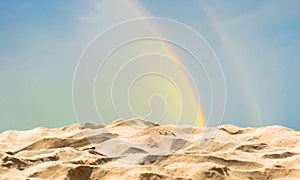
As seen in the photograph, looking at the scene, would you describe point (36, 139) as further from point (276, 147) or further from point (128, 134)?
point (276, 147)

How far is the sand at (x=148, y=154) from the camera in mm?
Result: 5574

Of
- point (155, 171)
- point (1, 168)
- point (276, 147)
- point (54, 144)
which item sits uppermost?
point (54, 144)

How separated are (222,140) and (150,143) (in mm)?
1579

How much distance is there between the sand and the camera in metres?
5.57

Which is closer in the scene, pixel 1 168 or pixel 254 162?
pixel 1 168

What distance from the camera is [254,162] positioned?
6.35 m

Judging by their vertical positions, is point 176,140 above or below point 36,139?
below

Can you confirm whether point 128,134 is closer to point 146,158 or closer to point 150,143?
point 150,143

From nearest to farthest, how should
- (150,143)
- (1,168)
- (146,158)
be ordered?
(1,168) → (146,158) → (150,143)

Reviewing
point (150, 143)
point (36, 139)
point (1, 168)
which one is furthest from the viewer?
point (36, 139)

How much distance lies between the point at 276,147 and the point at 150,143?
8.70 feet

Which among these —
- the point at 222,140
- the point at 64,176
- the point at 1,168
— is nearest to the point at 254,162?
the point at 222,140

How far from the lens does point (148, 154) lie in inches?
270

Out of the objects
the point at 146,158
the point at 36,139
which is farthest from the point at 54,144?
the point at 146,158
